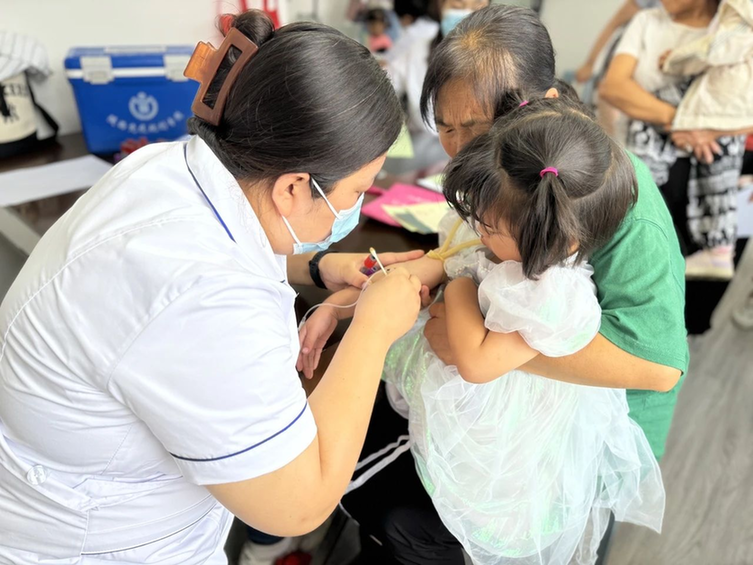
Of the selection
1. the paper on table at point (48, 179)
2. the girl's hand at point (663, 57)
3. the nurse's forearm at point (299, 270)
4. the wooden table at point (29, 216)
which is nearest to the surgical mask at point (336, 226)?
the nurse's forearm at point (299, 270)

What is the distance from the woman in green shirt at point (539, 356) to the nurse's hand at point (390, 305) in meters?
0.14

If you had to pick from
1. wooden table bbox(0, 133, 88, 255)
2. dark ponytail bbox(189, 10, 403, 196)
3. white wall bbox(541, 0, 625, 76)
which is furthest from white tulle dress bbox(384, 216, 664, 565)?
white wall bbox(541, 0, 625, 76)

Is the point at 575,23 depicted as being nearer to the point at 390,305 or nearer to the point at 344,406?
the point at 390,305

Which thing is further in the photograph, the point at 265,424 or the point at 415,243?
the point at 415,243

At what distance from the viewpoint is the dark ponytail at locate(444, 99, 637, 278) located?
844mm

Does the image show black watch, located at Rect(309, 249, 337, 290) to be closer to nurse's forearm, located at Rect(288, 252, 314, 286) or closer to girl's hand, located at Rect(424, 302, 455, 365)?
nurse's forearm, located at Rect(288, 252, 314, 286)

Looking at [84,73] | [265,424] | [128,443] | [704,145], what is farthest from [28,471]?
[704,145]

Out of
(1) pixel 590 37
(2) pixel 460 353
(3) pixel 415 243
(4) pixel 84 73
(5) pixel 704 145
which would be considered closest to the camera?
(2) pixel 460 353

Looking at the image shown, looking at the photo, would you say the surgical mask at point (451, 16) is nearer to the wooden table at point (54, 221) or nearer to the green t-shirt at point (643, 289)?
the wooden table at point (54, 221)

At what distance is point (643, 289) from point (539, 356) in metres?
Answer: 0.20

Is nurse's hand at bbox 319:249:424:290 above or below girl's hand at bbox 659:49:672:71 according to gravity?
below

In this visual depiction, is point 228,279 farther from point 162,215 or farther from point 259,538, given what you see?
point 259,538

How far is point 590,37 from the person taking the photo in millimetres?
4508

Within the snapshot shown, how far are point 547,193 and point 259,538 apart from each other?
1192 millimetres
